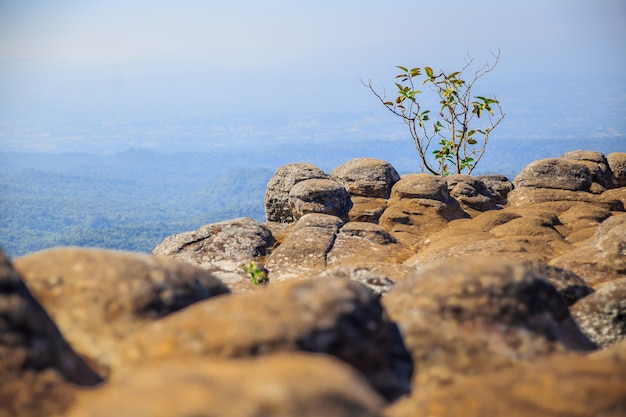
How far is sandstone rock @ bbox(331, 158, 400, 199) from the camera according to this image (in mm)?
28125

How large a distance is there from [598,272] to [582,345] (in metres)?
6.54

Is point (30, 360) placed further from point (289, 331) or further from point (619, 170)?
point (619, 170)

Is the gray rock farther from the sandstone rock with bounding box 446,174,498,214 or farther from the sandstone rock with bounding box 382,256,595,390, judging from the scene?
the sandstone rock with bounding box 382,256,595,390

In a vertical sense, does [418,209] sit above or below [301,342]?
below

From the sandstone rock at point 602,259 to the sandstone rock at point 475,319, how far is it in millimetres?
6210

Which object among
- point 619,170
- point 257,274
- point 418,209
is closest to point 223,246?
point 257,274

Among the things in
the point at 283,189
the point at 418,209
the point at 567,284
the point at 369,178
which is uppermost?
the point at 567,284

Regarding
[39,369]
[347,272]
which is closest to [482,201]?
[347,272]

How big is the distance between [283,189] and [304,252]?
29.4ft

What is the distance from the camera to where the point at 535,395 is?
595 cm

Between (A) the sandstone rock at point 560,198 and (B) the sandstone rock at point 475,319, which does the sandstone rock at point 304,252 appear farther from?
(A) the sandstone rock at point 560,198

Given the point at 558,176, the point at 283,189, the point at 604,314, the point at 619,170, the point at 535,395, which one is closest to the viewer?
the point at 535,395

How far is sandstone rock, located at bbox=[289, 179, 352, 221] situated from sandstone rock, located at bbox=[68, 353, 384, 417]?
767 inches

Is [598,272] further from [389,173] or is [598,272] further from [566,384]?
[389,173]
